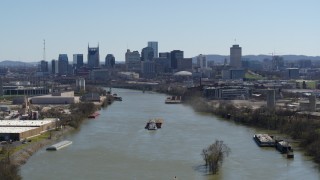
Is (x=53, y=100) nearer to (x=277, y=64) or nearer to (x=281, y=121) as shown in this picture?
(x=281, y=121)

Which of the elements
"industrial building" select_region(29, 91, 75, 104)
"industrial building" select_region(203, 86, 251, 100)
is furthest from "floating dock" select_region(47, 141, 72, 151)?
"industrial building" select_region(203, 86, 251, 100)

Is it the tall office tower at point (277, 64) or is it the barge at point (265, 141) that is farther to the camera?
the tall office tower at point (277, 64)

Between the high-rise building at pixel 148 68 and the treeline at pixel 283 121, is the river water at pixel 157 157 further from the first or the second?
the high-rise building at pixel 148 68

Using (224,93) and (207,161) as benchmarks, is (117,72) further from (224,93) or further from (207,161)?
(207,161)

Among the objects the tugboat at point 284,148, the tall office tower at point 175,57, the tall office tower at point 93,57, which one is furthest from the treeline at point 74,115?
the tall office tower at point 93,57

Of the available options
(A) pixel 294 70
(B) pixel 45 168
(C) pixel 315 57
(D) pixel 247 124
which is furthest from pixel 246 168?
(C) pixel 315 57

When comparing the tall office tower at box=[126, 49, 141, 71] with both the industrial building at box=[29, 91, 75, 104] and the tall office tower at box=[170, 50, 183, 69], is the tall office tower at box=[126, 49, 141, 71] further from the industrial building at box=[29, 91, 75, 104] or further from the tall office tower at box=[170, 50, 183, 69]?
the industrial building at box=[29, 91, 75, 104]
